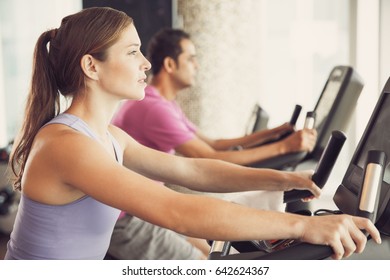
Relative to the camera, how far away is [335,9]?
13.4 feet

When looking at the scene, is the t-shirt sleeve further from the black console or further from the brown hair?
the brown hair

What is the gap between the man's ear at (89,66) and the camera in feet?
4.58

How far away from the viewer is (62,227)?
134 cm

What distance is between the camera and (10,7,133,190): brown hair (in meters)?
1.39

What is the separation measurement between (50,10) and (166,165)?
3.82ft

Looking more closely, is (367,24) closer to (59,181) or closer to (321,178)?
(321,178)

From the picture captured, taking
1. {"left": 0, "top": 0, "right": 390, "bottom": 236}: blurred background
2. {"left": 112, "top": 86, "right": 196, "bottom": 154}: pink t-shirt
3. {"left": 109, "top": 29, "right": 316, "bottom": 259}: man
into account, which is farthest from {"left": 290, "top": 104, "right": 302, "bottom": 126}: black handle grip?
{"left": 0, "top": 0, "right": 390, "bottom": 236}: blurred background

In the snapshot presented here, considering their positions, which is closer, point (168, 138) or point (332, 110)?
point (332, 110)

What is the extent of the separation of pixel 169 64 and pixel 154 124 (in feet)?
1.38

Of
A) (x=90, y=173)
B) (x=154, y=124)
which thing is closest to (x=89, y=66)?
(x=90, y=173)

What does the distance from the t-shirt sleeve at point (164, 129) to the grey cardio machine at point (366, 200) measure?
1155mm

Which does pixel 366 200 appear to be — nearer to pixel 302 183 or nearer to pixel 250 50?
pixel 302 183

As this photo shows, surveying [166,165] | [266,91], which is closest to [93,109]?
[166,165]

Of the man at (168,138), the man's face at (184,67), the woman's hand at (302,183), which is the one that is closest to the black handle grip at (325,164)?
the woman's hand at (302,183)
